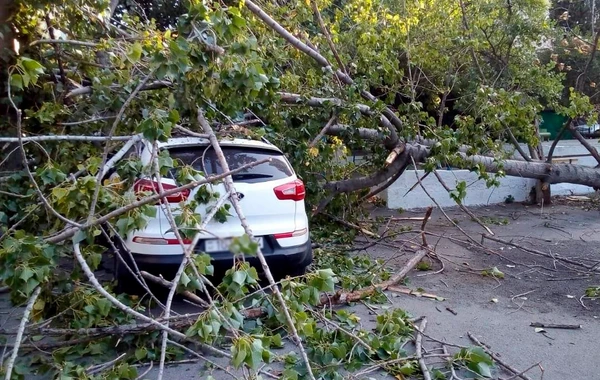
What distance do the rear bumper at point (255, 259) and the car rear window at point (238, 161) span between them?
0.72 m

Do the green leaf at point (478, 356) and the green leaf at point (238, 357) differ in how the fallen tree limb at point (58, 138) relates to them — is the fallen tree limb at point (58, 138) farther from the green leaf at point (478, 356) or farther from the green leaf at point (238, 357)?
the green leaf at point (478, 356)

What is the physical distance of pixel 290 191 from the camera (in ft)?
18.9

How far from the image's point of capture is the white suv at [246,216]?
5234 mm

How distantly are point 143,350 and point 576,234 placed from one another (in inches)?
331

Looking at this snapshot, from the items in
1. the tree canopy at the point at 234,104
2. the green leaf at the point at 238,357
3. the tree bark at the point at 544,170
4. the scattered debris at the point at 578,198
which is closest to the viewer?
the green leaf at the point at 238,357

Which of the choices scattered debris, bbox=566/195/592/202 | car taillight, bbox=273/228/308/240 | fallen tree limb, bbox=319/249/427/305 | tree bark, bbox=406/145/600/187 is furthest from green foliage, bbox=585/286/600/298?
scattered debris, bbox=566/195/592/202

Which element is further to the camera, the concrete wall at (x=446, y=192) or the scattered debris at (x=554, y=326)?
the concrete wall at (x=446, y=192)

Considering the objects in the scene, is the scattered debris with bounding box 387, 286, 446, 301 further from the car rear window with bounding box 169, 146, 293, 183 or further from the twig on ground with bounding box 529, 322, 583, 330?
the car rear window with bounding box 169, 146, 293, 183

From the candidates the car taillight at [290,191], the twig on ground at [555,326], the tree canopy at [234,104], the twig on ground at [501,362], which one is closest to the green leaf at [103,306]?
the tree canopy at [234,104]

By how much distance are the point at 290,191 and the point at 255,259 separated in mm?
822

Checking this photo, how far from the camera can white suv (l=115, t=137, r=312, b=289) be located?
17.2ft

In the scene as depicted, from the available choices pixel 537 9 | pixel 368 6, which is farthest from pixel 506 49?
pixel 368 6

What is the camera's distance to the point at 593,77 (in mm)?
16578

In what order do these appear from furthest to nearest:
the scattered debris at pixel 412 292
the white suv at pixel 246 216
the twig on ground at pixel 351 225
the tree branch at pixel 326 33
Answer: the twig on ground at pixel 351 225 → the tree branch at pixel 326 33 → the scattered debris at pixel 412 292 → the white suv at pixel 246 216
